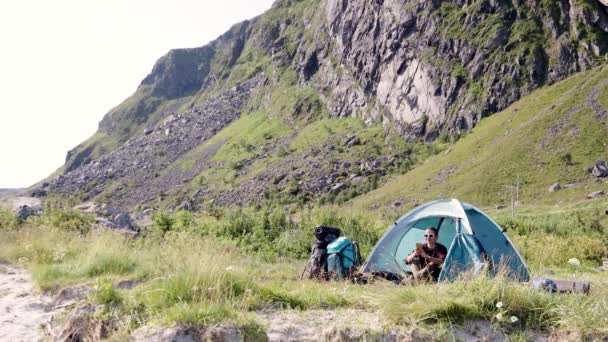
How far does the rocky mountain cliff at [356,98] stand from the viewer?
6931 cm

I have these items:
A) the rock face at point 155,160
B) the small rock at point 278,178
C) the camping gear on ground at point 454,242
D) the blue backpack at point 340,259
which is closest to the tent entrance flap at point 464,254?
the camping gear on ground at point 454,242

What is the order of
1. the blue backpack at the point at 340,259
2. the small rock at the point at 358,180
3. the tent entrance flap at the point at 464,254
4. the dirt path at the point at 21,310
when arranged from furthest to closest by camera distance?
the small rock at the point at 358,180
the blue backpack at the point at 340,259
the tent entrance flap at the point at 464,254
the dirt path at the point at 21,310

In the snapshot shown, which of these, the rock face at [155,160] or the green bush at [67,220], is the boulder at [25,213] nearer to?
the green bush at [67,220]

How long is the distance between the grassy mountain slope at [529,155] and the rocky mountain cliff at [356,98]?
637 centimetres

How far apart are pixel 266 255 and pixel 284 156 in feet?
270

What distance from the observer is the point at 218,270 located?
19.0ft

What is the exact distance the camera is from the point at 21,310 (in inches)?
257

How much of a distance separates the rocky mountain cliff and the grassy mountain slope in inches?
251

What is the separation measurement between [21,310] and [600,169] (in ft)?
149

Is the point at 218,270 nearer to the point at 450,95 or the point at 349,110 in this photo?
the point at 450,95

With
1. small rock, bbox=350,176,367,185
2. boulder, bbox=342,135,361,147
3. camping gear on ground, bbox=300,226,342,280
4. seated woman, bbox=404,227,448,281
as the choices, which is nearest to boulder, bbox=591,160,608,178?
small rock, bbox=350,176,367,185

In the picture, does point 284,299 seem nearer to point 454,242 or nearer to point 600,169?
point 454,242

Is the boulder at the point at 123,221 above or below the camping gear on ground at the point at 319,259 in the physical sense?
above

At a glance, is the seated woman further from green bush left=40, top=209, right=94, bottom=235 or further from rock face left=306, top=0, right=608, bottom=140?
rock face left=306, top=0, right=608, bottom=140
